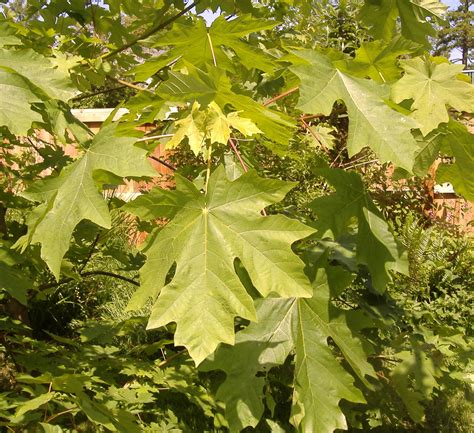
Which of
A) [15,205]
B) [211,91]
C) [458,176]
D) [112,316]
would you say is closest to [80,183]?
→ [211,91]

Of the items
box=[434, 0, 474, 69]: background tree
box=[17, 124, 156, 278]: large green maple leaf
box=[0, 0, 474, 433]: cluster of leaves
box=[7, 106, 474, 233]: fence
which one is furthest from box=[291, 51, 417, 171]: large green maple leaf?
box=[434, 0, 474, 69]: background tree

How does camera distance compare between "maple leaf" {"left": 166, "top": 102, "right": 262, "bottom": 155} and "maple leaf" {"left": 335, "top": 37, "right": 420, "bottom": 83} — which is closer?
"maple leaf" {"left": 166, "top": 102, "right": 262, "bottom": 155}

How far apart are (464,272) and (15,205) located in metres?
4.04

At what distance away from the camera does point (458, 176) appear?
1674 millimetres

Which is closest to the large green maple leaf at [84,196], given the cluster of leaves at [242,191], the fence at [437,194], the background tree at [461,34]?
the cluster of leaves at [242,191]

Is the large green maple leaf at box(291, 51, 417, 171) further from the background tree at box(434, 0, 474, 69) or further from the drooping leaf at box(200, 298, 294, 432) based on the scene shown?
the background tree at box(434, 0, 474, 69)

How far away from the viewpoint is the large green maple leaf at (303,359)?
4.87 feet

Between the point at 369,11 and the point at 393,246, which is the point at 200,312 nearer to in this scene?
the point at 393,246

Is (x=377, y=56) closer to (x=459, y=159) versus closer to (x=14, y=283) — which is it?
(x=459, y=159)

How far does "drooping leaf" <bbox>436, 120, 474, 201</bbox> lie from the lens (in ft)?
5.06

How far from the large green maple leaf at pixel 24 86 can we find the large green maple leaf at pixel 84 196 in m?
0.17

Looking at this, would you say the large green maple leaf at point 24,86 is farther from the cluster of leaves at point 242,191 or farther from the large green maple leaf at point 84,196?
the large green maple leaf at point 84,196

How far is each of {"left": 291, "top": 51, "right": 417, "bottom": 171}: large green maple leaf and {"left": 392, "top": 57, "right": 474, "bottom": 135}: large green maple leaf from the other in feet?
0.21

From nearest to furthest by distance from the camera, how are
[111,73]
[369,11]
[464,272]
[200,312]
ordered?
1. [200,312]
2. [369,11]
3. [111,73]
4. [464,272]
